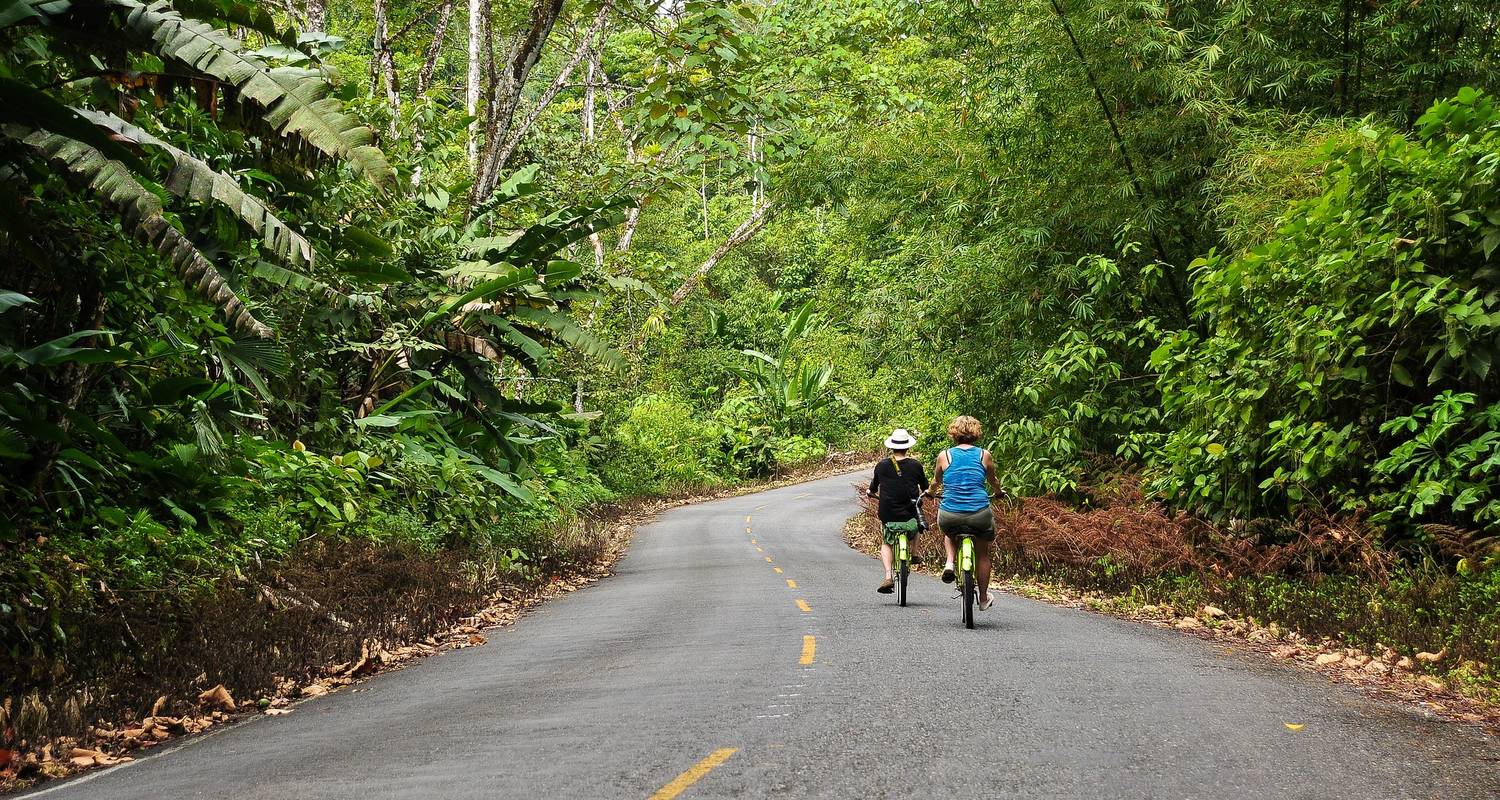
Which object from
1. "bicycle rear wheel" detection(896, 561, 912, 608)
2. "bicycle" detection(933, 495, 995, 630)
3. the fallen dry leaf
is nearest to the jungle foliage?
the fallen dry leaf

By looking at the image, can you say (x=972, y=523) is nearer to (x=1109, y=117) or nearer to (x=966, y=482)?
(x=966, y=482)

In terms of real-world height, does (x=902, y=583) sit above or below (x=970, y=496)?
below

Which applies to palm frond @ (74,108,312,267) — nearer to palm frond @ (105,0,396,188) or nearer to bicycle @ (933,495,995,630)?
palm frond @ (105,0,396,188)

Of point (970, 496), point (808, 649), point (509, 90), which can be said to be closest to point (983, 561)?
point (970, 496)

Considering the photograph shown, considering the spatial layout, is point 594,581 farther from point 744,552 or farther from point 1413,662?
point 1413,662

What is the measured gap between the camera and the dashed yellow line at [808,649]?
9250 millimetres

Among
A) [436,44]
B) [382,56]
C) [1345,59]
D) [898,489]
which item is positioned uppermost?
[436,44]

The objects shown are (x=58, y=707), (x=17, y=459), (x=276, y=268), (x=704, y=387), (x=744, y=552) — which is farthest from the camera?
(x=704, y=387)

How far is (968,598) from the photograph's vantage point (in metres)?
11.3

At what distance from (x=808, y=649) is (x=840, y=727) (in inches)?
127

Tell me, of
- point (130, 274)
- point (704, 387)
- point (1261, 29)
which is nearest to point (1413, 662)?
point (1261, 29)

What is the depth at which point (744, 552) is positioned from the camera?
74.2 ft

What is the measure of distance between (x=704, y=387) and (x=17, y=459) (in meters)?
46.0

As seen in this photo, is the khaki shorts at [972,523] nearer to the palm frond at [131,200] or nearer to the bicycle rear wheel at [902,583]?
the bicycle rear wheel at [902,583]
